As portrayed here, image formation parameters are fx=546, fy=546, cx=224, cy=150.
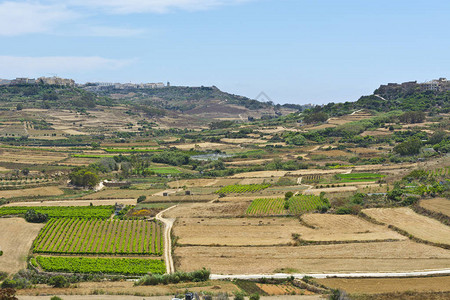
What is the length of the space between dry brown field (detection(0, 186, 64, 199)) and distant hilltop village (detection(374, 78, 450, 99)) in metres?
111

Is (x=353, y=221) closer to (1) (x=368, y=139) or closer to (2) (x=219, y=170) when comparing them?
(2) (x=219, y=170)

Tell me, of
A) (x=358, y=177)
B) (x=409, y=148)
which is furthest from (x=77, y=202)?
(x=409, y=148)

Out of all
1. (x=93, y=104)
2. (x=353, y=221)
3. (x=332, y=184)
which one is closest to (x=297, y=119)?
(x=93, y=104)

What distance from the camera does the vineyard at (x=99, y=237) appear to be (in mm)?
44938

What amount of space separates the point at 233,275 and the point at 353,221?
1793 cm

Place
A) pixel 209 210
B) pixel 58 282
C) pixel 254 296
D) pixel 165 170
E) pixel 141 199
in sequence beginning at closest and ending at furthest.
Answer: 1. pixel 254 296
2. pixel 58 282
3. pixel 209 210
4. pixel 141 199
5. pixel 165 170

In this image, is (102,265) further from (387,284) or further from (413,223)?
(413,223)

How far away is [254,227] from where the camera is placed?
51.1 meters

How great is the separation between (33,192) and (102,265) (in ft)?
103

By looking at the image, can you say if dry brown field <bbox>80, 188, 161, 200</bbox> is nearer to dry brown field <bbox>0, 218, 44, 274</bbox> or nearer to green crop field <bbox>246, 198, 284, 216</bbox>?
dry brown field <bbox>0, 218, 44, 274</bbox>

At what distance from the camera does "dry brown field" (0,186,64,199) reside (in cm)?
6700

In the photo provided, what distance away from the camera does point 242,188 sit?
230 feet

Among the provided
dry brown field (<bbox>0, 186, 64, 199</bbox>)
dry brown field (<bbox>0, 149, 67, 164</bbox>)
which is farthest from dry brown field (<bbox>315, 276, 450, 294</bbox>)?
dry brown field (<bbox>0, 149, 67, 164</bbox>)

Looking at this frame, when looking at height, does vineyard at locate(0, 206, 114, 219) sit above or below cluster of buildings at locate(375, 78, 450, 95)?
below
